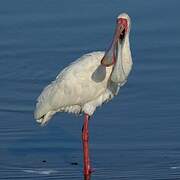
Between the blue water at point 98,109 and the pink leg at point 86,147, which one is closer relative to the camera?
the pink leg at point 86,147

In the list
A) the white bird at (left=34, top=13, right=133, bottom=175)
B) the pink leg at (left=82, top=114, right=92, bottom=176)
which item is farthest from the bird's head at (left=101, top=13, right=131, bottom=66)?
the pink leg at (left=82, top=114, right=92, bottom=176)

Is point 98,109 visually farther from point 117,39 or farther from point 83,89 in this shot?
point 117,39

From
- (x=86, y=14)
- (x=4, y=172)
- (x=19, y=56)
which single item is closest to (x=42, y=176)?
(x=4, y=172)

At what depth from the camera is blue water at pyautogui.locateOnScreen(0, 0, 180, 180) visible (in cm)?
1151

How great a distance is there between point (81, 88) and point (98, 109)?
61.4 inches

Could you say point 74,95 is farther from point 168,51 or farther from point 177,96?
point 168,51

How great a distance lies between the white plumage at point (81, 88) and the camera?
38.8ft

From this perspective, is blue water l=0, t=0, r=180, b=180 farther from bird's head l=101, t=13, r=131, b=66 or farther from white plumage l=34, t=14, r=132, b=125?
bird's head l=101, t=13, r=131, b=66

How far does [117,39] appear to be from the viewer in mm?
11430

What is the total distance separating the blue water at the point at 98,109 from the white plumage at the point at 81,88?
522 millimetres

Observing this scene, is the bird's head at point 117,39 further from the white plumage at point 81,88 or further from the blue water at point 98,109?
the blue water at point 98,109

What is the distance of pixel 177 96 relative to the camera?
13688mm

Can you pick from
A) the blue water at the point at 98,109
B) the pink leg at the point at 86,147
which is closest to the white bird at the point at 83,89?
the pink leg at the point at 86,147

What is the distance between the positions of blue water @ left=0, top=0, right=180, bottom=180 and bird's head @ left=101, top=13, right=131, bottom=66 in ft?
4.04
